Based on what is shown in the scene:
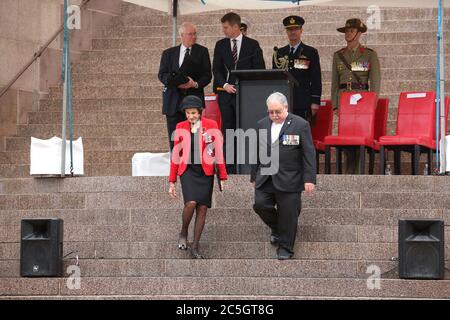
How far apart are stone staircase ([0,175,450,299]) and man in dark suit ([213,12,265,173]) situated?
123 centimetres

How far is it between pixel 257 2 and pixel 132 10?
5000mm

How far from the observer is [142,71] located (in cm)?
2086

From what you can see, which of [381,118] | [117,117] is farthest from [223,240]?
[117,117]

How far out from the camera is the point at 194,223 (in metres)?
14.6

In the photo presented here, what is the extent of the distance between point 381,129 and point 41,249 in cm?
528

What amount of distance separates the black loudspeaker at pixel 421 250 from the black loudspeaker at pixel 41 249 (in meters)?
3.36

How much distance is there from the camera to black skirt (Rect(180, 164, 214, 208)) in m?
14.2

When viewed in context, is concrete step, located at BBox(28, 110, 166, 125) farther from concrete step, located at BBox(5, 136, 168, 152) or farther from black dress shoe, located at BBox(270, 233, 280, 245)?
black dress shoe, located at BBox(270, 233, 280, 245)

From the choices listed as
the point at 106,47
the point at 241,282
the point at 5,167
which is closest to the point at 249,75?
the point at 241,282

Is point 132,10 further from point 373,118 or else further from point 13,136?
point 373,118

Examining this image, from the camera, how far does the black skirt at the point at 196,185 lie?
14156mm

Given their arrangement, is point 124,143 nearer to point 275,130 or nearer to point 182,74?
point 182,74

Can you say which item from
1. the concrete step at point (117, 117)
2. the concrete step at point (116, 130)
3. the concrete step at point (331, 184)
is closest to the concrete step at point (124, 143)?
the concrete step at point (116, 130)

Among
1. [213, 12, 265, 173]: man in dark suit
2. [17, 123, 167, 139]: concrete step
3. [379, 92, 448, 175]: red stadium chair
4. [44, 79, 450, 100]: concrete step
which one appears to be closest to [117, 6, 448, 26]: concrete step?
[44, 79, 450, 100]: concrete step
